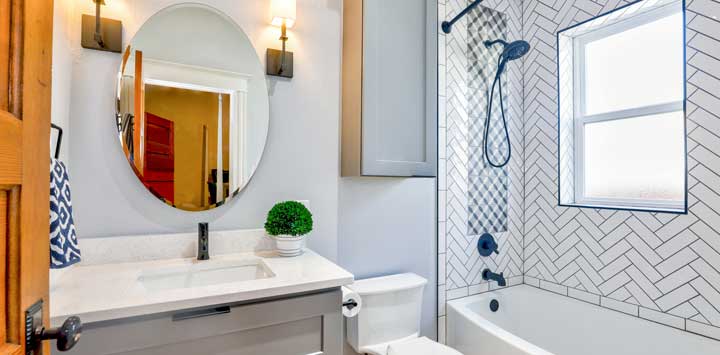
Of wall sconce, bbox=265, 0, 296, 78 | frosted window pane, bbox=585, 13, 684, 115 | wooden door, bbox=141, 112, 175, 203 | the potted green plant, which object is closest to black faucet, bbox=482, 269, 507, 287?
frosted window pane, bbox=585, 13, 684, 115

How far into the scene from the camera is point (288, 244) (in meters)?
1.43

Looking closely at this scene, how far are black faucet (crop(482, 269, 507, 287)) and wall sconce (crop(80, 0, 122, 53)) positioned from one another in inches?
88.5

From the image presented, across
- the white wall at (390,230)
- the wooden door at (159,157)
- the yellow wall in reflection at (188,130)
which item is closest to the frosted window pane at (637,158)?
the white wall at (390,230)

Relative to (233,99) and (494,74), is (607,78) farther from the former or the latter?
(233,99)

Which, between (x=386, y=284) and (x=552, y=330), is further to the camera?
(x=552, y=330)

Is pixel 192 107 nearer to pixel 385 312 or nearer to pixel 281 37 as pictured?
pixel 281 37

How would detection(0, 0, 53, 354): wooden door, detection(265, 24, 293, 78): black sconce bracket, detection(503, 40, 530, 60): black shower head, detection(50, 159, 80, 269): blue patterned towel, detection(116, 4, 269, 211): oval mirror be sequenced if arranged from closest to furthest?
detection(0, 0, 53, 354): wooden door < detection(50, 159, 80, 269): blue patterned towel < detection(116, 4, 269, 211): oval mirror < detection(265, 24, 293, 78): black sconce bracket < detection(503, 40, 530, 60): black shower head

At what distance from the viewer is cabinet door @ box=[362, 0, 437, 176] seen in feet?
5.31

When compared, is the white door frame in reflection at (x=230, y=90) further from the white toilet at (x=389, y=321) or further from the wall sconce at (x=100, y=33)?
the white toilet at (x=389, y=321)

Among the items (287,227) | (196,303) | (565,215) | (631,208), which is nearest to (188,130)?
(287,227)

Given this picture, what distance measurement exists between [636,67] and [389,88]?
5.07ft

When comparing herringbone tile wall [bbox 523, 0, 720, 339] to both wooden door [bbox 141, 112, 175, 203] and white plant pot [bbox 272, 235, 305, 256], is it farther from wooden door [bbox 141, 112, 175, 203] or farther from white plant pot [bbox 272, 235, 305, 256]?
wooden door [bbox 141, 112, 175, 203]

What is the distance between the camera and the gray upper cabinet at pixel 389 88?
1.61m

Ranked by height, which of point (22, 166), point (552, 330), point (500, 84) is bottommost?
point (552, 330)
